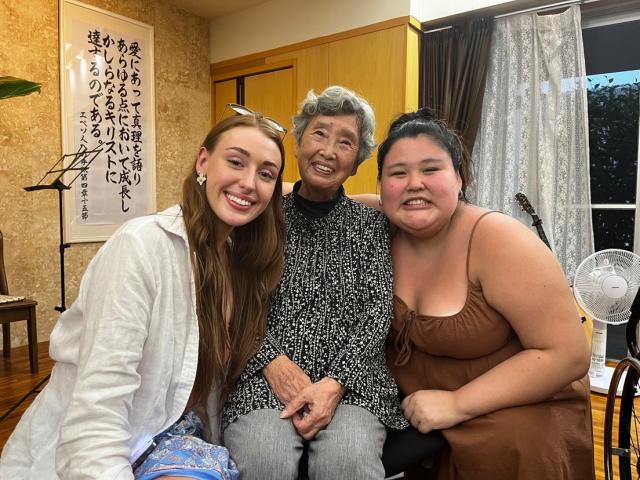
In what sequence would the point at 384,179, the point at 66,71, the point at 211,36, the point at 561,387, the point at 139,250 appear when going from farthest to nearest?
1. the point at 211,36
2. the point at 66,71
3. the point at 384,179
4. the point at 561,387
5. the point at 139,250

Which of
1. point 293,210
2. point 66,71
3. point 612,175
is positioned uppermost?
point 66,71

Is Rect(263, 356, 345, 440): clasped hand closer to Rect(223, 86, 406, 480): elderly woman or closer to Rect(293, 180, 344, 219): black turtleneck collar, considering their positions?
Rect(223, 86, 406, 480): elderly woman

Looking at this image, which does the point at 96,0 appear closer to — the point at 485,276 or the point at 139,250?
the point at 139,250

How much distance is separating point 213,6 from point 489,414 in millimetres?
4863

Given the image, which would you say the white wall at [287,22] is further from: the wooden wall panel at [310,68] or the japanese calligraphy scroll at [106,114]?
the japanese calligraphy scroll at [106,114]

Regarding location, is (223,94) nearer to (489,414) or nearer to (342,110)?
(342,110)

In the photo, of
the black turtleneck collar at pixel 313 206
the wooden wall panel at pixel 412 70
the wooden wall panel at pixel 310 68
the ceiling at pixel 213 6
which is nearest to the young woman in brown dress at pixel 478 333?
the black turtleneck collar at pixel 313 206

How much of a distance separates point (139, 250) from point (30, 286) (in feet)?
11.5

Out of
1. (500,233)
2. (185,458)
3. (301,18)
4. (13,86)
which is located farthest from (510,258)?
(301,18)

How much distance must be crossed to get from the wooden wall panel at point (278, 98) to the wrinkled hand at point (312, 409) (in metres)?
3.46

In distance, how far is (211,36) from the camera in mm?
5152

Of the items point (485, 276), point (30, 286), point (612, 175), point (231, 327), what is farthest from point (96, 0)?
point (612, 175)

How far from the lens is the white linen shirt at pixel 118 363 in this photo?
0.87m

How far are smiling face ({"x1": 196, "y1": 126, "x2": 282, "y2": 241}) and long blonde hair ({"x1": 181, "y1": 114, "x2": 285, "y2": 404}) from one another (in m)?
0.03
